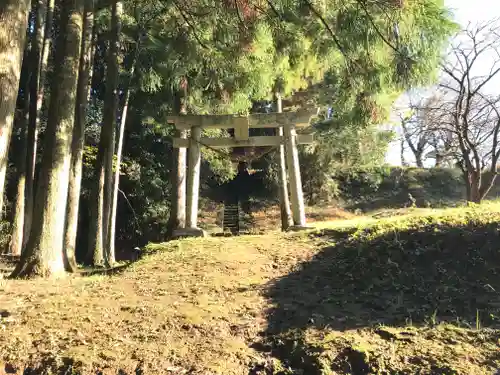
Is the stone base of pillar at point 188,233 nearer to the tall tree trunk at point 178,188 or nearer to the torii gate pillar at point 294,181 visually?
the torii gate pillar at point 294,181

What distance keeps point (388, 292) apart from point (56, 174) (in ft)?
14.1

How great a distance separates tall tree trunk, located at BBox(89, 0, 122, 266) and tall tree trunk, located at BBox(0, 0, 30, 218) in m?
5.56

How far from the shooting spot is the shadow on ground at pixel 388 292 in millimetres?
3445

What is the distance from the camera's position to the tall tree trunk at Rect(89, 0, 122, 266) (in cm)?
997

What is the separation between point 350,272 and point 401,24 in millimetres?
2561

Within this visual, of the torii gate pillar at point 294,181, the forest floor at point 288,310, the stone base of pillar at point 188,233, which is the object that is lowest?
the forest floor at point 288,310

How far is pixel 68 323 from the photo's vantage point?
3.98m

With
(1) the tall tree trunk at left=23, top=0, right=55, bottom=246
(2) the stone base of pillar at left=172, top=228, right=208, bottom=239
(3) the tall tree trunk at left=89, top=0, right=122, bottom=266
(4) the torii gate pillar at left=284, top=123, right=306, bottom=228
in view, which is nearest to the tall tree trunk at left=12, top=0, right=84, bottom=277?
(2) the stone base of pillar at left=172, top=228, right=208, bottom=239

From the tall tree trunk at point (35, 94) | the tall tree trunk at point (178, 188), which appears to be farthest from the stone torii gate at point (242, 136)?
the tall tree trunk at point (35, 94)

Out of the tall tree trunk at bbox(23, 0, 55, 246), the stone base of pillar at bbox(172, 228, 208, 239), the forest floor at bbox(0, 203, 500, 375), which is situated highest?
the tall tree trunk at bbox(23, 0, 55, 246)

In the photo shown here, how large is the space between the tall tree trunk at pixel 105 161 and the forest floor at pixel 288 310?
4419mm

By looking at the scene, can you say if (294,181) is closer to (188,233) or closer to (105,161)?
(188,233)

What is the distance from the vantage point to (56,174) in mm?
6191

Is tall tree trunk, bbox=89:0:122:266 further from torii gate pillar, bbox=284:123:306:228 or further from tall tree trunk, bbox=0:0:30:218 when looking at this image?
tall tree trunk, bbox=0:0:30:218
